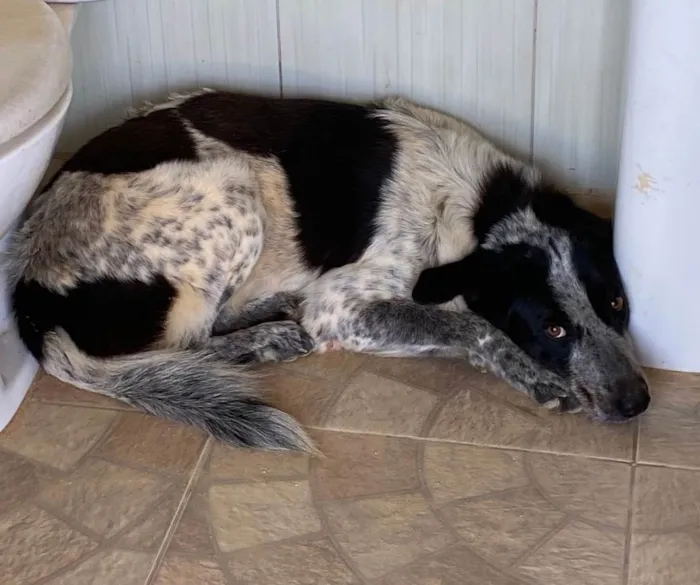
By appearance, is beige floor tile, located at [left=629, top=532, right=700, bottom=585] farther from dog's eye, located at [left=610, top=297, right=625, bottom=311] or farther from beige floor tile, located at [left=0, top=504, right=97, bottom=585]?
beige floor tile, located at [left=0, top=504, right=97, bottom=585]

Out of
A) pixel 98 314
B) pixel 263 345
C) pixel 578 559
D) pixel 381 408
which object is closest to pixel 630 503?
pixel 578 559

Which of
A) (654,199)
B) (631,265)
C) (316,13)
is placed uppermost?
(316,13)

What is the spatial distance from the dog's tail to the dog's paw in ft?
0.40

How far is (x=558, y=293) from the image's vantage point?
219 cm

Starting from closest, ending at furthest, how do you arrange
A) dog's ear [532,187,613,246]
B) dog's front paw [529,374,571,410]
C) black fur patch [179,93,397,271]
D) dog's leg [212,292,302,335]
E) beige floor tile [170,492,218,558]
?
beige floor tile [170,492,218,558], dog's front paw [529,374,571,410], dog's ear [532,187,613,246], black fur patch [179,93,397,271], dog's leg [212,292,302,335]

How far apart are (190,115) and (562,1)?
0.89 metres

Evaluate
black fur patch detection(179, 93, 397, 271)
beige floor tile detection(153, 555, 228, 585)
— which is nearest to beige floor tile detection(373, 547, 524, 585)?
beige floor tile detection(153, 555, 228, 585)

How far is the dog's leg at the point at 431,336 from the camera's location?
2250mm

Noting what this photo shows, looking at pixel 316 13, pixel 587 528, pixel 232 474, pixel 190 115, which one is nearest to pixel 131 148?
pixel 190 115

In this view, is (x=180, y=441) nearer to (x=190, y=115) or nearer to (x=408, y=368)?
(x=408, y=368)

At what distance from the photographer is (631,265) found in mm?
2184

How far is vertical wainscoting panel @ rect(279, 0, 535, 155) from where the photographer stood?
2402mm

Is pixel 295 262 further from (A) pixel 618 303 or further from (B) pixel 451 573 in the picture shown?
(B) pixel 451 573

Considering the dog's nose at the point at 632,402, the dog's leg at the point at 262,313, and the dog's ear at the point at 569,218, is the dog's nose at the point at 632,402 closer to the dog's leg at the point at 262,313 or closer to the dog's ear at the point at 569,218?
the dog's ear at the point at 569,218
